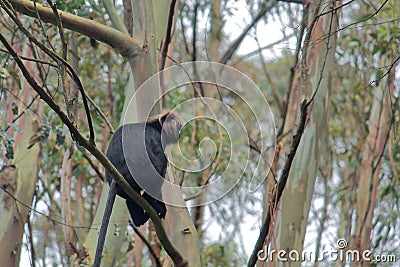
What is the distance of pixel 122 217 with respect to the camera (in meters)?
4.29

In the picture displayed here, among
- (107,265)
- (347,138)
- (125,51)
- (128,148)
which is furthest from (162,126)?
(347,138)

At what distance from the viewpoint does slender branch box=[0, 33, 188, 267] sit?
8.25ft

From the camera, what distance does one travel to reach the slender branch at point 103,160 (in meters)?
2.51

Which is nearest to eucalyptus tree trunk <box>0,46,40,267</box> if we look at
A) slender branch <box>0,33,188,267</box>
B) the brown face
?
the brown face

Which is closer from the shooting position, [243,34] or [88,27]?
[88,27]

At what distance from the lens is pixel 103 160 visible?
256 centimetres

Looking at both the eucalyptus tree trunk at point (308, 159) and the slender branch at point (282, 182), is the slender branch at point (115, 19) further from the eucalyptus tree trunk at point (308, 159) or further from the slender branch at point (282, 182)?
the slender branch at point (282, 182)

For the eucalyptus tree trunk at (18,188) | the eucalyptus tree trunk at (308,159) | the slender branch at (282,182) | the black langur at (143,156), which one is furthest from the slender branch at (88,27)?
the eucalyptus tree trunk at (18,188)

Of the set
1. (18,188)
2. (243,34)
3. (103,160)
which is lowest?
(103,160)

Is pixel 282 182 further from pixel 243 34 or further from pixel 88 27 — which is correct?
pixel 243 34

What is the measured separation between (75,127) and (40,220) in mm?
6464

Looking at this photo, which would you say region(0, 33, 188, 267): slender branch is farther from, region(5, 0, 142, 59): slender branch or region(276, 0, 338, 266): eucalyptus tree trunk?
region(276, 0, 338, 266): eucalyptus tree trunk

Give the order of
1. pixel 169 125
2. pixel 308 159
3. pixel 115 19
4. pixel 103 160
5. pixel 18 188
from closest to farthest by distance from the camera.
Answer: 1. pixel 103 160
2. pixel 169 125
3. pixel 115 19
4. pixel 308 159
5. pixel 18 188

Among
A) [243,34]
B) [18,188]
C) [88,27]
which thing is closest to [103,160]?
[88,27]
